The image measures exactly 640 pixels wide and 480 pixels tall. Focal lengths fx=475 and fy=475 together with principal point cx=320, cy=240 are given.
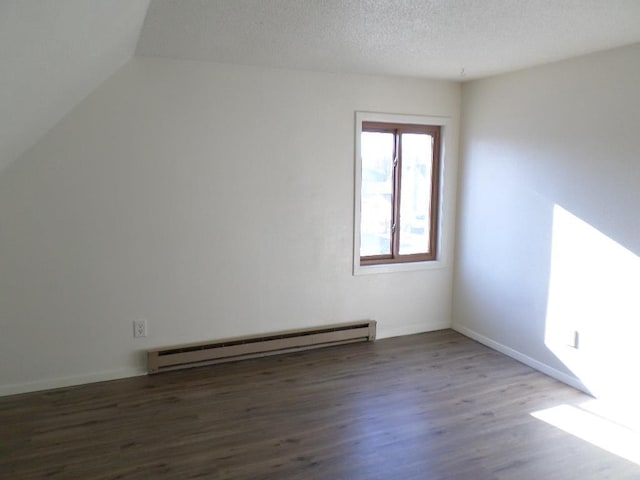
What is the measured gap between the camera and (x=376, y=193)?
4.43 metres

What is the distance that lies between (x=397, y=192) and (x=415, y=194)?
0.26 metres

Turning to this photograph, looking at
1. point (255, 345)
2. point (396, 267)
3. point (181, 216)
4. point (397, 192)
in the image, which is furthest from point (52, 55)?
point (396, 267)

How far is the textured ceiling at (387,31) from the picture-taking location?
240cm

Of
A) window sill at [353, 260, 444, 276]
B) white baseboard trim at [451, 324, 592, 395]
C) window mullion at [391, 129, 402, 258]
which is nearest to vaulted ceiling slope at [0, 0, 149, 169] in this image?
window mullion at [391, 129, 402, 258]

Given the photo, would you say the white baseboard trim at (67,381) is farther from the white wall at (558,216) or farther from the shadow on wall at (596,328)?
the white wall at (558,216)

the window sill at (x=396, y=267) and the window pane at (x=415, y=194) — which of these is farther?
the window pane at (x=415, y=194)

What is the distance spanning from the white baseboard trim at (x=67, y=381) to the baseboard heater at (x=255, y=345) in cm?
17

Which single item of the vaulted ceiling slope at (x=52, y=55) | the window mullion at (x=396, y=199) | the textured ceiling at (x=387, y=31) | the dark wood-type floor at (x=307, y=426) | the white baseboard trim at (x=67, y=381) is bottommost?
the dark wood-type floor at (x=307, y=426)

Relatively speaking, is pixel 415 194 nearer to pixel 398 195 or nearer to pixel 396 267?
pixel 398 195

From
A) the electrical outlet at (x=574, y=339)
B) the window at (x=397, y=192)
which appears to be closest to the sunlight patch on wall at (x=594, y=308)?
the electrical outlet at (x=574, y=339)

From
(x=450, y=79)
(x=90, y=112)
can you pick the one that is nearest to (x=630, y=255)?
(x=450, y=79)

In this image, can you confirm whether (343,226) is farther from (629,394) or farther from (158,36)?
(629,394)

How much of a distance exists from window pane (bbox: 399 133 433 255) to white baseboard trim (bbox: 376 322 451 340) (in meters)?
0.73

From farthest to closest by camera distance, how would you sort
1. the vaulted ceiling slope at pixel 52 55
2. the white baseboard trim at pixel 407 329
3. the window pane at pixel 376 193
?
the white baseboard trim at pixel 407 329, the window pane at pixel 376 193, the vaulted ceiling slope at pixel 52 55
